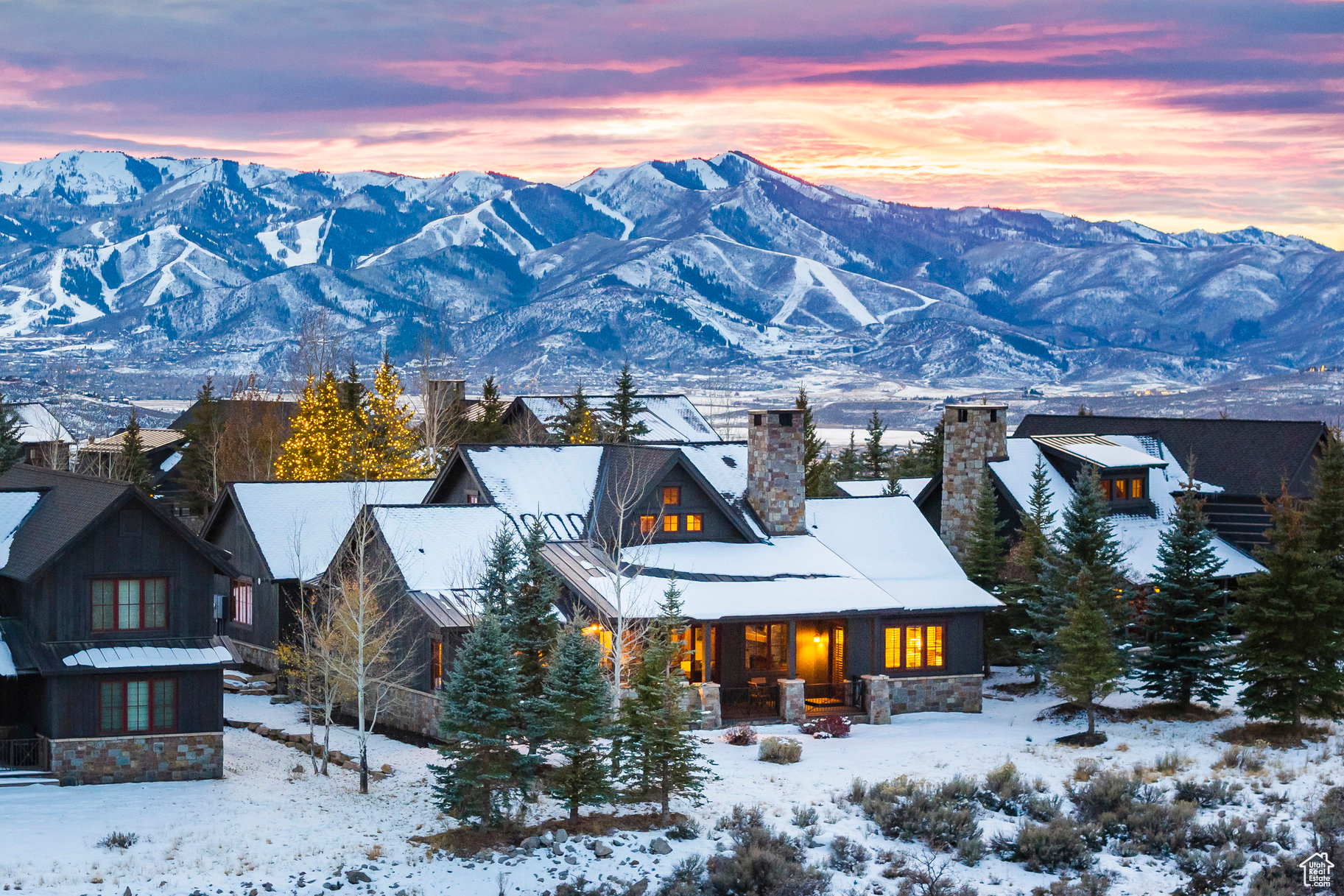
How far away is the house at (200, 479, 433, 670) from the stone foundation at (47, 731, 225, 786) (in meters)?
13.4

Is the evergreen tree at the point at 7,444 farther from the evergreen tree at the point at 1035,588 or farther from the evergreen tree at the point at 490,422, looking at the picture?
the evergreen tree at the point at 1035,588

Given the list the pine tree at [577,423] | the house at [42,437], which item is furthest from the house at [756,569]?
the house at [42,437]

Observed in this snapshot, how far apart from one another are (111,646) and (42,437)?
240ft

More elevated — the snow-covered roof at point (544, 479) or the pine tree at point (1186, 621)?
the snow-covered roof at point (544, 479)

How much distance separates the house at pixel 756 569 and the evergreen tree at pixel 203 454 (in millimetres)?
35489

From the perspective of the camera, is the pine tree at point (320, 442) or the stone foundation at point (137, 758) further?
the pine tree at point (320, 442)

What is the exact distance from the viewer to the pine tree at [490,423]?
3226 inches

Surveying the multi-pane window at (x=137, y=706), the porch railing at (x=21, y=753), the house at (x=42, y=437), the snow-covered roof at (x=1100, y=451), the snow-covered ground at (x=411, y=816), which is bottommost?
the snow-covered ground at (x=411, y=816)

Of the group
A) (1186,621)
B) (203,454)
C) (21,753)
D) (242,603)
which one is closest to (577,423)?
(203,454)

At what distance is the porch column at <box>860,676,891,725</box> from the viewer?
41.8 meters

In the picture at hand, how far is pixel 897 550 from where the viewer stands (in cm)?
4681

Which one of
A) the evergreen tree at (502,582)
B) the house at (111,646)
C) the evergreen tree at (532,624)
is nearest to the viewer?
the evergreen tree at (532,624)

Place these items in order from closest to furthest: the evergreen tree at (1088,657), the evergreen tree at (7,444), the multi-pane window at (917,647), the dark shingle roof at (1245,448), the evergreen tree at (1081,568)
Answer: the evergreen tree at (1088,657) < the multi-pane window at (917,647) < the evergreen tree at (1081,568) < the dark shingle roof at (1245,448) < the evergreen tree at (7,444)

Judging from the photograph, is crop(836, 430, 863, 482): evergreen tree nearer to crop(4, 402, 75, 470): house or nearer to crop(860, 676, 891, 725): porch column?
crop(4, 402, 75, 470): house
